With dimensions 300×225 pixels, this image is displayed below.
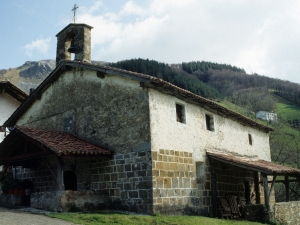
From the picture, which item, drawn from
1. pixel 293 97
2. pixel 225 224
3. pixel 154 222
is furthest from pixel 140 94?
pixel 293 97

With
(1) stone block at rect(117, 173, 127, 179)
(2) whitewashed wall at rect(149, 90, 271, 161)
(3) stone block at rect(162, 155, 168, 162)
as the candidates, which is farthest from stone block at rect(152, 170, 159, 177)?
(1) stone block at rect(117, 173, 127, 179)

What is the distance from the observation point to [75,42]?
15.0m

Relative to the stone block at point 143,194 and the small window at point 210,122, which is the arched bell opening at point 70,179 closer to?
the stone block at point 143,194

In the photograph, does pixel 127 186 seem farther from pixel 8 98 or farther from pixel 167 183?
pixel 8 98

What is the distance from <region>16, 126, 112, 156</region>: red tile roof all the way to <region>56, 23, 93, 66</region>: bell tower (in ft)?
13.3

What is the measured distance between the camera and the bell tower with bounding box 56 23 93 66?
14.8 meters

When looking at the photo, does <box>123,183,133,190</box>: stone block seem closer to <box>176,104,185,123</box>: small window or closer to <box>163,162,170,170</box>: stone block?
<box>163,162,170,170</box>: stone block

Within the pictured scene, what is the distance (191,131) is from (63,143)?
4927mm

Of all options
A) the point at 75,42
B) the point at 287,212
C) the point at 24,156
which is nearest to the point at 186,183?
the point at 287,212

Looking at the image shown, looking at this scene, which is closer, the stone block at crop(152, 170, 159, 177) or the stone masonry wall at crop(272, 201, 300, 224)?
the stone block at crop(152, 170, 159, 177)

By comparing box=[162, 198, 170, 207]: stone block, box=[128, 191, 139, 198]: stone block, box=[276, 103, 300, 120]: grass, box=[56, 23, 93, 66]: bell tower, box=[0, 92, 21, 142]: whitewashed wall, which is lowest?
box=[162, 198, 170, 207]: stone block

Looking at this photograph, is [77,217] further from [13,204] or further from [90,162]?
[13,204]

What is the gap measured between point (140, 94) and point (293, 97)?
64.8 meters

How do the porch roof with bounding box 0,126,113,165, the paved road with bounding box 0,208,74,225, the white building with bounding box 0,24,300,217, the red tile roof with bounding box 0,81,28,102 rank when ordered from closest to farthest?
the paved road with bounding box 0,208,74,225, the porch roof with bounding box 0,126,113,165, the white building with bounding box 0,24,300,217, the red tile roof with bounding box 0,81,28,102
